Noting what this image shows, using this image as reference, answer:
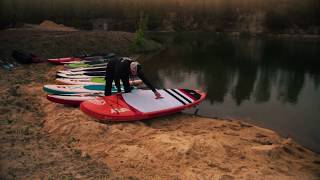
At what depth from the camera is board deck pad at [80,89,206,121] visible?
1075 centimetres

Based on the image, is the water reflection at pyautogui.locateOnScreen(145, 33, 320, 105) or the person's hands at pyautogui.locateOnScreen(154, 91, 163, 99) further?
the water reflection at pyautogui.locateOnScreen(145, 33, 320, 105)

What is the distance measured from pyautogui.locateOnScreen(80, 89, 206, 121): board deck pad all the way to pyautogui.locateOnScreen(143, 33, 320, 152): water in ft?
5.22

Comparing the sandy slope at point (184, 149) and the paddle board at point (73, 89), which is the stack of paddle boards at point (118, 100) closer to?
the paddle board at point (73, 89)

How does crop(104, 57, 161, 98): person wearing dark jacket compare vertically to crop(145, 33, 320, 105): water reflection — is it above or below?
above

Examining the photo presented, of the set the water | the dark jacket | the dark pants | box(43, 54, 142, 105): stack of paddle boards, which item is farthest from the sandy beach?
the water

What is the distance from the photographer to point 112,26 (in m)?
47.0

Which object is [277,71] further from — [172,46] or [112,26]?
[112,26]

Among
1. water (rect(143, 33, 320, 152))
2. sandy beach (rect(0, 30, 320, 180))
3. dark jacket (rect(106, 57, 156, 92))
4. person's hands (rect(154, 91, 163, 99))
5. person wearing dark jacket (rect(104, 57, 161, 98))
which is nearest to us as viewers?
sandy beach (rect(0, 30, 320, 180))

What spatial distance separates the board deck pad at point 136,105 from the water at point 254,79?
5.22ft

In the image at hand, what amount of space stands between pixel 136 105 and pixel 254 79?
11404 millimetres

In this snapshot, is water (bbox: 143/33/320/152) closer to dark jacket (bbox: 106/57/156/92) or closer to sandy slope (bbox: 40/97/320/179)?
sandy slope (bbox: 40/97/320/179)

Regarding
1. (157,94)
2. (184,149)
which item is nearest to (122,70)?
(157,94)

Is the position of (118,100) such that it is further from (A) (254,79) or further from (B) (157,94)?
(A) (254,79)

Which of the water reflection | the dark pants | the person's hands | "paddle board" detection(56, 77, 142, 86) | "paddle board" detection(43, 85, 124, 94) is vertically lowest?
the water reflection
